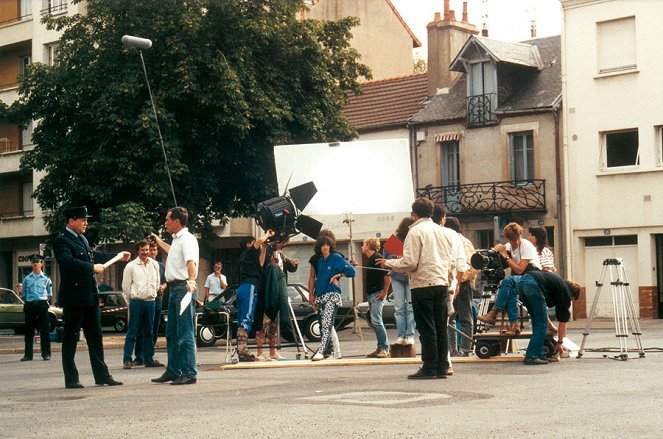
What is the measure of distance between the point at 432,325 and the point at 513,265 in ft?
7.93

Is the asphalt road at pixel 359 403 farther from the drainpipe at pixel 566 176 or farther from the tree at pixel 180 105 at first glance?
the drainpipe at pixel 566 176

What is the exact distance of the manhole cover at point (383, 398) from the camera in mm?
11250

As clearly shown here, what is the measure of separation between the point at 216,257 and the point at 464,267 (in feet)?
123

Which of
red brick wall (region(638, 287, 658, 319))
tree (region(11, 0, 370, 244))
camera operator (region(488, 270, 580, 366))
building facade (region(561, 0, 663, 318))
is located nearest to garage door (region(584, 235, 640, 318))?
building facade (region(561, 0, 663, 318))

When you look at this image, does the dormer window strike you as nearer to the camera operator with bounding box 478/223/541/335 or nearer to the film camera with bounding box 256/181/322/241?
the film camera with bounding box 256/181/322/241

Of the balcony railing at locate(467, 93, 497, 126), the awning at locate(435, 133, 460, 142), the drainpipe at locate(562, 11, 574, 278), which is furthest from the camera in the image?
the awning at locate(435, 133, 460, 142)

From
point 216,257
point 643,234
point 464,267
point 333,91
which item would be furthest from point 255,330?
point 216,257

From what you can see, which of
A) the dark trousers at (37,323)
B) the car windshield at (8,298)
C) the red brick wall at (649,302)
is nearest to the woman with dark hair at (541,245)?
the dark trousers at (37,323)

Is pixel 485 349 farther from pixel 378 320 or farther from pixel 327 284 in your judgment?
pixel 327 284

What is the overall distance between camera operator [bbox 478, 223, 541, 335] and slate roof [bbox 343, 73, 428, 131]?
97.9 feet

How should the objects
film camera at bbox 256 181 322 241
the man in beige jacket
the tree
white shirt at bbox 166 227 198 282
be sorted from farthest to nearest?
the tree < film camera at bbox 256 181 322 241 < white shirt at bbox 166 227 198 282 < the man in beige jacket

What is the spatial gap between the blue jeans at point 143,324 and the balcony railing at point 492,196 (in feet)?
77.1

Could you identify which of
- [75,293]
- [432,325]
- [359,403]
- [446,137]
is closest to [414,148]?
[446,137]

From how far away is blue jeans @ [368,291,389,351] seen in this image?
60.0ft
